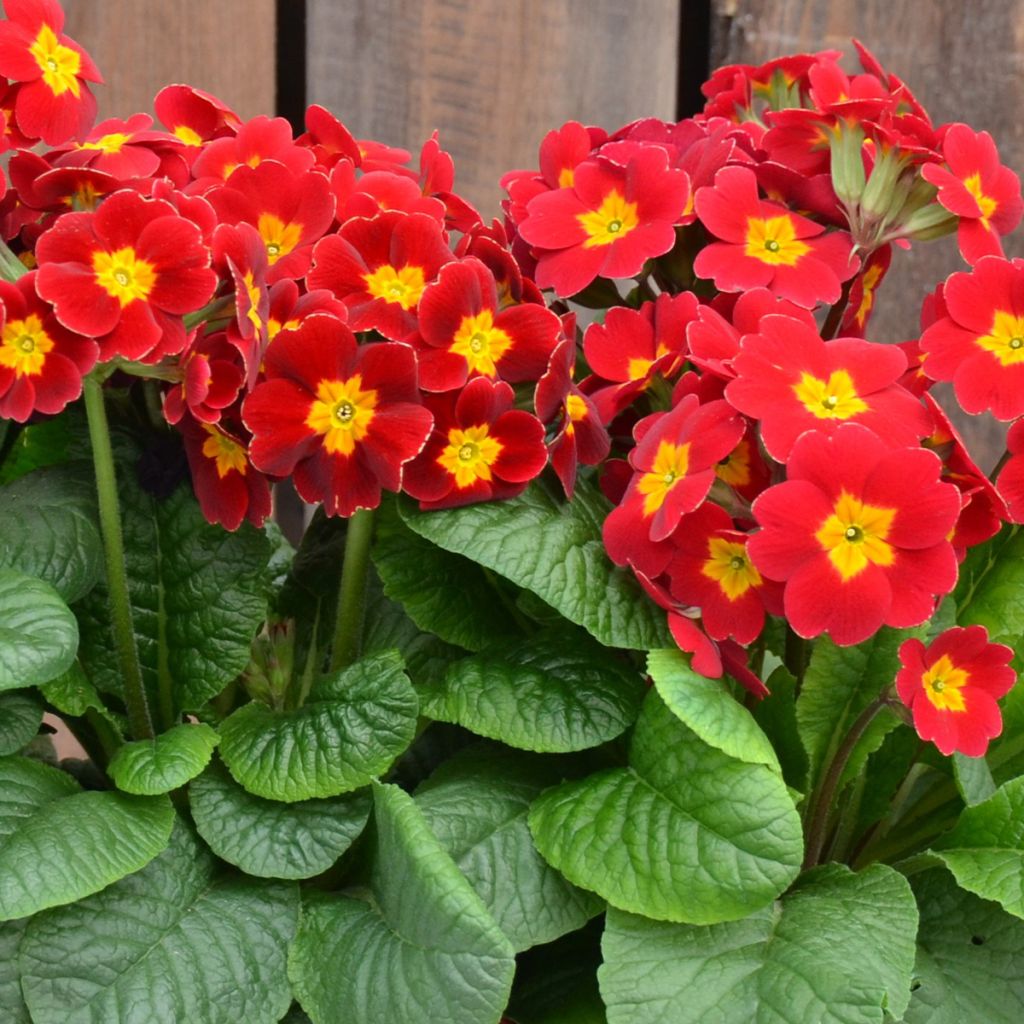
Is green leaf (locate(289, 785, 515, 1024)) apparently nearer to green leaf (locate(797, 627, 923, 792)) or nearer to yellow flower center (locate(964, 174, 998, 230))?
green leaf (locate(797, 627, 923, 792))

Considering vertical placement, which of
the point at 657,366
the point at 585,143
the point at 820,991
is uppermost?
the point at 585,143

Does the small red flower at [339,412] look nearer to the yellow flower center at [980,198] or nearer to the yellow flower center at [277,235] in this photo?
the yellow flower center at [277,235]

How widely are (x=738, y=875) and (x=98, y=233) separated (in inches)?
21.9

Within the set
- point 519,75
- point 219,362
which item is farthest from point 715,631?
point 519,75

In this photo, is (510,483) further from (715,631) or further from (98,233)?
(98,233)

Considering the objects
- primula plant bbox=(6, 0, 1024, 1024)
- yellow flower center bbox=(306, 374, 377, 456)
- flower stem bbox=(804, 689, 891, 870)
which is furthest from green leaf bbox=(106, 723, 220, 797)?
flower stem bbox=(804, 689, 891, 870)

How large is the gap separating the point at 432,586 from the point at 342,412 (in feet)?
0.53

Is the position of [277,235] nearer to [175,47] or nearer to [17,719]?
[17,719]

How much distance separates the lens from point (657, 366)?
94cm

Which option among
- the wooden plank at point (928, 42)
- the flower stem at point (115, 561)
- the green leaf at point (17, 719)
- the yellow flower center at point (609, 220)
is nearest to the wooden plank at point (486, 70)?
the wooden plank at point (928, 42)

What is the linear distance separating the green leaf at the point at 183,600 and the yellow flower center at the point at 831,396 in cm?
42

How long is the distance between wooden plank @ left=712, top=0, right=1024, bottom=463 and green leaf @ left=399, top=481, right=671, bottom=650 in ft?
3.90

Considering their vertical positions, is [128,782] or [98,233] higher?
[98,233]

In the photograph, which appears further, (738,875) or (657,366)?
(657,366)
